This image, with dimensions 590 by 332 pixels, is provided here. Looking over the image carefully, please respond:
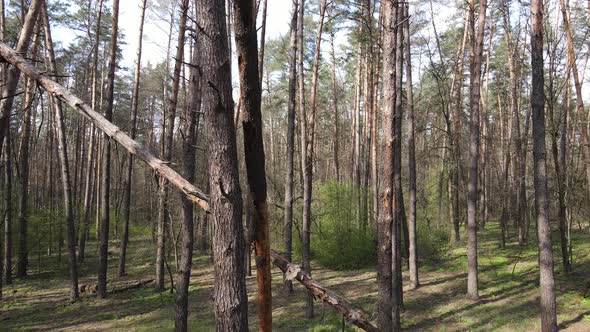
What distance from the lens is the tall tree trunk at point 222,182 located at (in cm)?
213

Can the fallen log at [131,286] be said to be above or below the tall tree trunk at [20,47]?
below

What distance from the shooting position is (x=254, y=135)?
1765 mm

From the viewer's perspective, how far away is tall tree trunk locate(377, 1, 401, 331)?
4765mm

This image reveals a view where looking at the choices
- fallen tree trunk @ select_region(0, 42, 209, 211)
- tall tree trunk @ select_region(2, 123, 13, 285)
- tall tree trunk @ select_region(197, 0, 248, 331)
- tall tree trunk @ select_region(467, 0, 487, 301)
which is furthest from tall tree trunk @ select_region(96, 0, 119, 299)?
tall tree trunk @ select_region(467, 0, 487, 301)

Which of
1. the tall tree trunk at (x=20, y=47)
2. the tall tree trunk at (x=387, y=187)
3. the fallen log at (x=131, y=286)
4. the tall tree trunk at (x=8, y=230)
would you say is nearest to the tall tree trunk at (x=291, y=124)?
the tall tree trunk at (x=387, y=187)

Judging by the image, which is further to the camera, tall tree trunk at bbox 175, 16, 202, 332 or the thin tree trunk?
the thin tree trunk

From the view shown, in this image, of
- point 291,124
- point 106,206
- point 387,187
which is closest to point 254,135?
point 387,187

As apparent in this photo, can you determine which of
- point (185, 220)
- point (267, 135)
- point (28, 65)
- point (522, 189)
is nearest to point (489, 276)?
point (522, 189)

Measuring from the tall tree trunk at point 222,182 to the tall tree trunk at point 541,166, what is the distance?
6.61 metres

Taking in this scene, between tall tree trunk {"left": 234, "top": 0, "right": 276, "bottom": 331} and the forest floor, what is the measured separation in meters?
6.22

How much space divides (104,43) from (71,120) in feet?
23.1

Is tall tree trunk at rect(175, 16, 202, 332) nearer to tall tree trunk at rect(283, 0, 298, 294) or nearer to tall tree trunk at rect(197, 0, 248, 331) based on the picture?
tall tree trunk at rect(197, 0, 248, 331)

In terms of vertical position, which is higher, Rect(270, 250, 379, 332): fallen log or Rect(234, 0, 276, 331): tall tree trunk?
Rect(234, 0, 276, 331): tall tree trunk

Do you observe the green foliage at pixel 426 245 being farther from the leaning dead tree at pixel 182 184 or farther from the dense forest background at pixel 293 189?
the leaning dead tree at pixel 182 184
